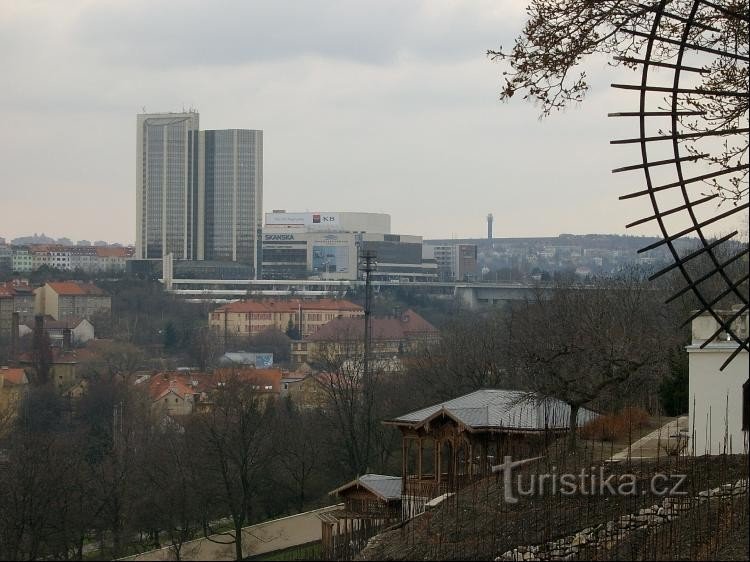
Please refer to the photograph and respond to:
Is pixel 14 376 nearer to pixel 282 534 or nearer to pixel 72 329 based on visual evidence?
pixel 72 329

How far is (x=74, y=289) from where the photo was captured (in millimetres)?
153250

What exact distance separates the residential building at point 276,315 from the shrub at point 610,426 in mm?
119624

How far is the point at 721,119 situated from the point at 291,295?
168 metres

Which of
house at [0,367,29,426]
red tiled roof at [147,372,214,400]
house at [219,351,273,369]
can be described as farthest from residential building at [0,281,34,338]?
red tiled roof at [147,372,214,400]

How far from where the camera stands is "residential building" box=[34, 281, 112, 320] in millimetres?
150500

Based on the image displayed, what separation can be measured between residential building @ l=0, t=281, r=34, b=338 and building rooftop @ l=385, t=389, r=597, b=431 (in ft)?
377

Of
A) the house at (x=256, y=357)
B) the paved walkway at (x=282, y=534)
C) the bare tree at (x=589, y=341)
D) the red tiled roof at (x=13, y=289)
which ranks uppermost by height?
the bare tree at (x=589, y=341)

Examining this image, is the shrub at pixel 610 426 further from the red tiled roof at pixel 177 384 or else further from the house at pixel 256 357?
the house at pixel 256 357

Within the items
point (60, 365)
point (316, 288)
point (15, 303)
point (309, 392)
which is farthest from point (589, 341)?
point (316, 288)

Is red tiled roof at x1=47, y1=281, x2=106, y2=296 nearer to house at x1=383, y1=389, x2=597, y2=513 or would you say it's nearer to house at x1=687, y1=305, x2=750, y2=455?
house at x1=383, y1=389, x2=597, y2=513

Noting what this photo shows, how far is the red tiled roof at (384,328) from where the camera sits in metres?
123

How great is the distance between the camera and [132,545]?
34406 mm

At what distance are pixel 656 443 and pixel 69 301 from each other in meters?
135

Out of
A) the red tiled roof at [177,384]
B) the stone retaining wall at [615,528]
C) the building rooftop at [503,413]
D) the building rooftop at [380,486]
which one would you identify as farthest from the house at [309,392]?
the stone retaining wall at [615,528]
